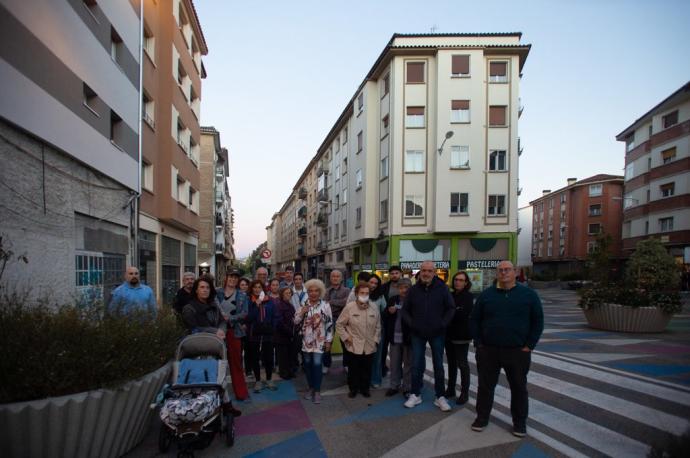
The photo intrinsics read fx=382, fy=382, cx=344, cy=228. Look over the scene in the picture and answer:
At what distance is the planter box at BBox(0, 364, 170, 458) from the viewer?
10.1ft

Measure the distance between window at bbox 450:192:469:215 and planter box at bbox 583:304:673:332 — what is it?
14.8m

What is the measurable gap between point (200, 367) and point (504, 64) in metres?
28.2

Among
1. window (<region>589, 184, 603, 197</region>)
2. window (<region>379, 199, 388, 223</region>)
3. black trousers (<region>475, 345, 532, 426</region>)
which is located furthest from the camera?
window (<region>589, 184, 603, 197</region>)

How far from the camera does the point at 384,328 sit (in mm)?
6406

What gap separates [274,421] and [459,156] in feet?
78.1

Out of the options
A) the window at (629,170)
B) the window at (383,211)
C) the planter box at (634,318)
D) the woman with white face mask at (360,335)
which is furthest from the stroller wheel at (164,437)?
the window at (629,170)

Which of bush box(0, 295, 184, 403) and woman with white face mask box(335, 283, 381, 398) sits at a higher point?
bush box(0, 295, 184, 403)

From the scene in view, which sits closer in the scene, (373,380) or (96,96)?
(373,380)

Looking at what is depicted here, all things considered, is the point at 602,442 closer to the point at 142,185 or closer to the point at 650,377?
the point at 650,377

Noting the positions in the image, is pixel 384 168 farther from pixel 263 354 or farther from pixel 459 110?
pixel 263 354

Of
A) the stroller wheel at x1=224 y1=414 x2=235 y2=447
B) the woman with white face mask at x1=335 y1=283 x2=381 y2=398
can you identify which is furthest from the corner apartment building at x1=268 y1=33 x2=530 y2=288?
the stroller wheel at x1=224 y1=414 x2=235 y2=447

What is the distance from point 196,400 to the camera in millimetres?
3611

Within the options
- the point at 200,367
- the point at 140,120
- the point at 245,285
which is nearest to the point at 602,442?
the point at 200,367

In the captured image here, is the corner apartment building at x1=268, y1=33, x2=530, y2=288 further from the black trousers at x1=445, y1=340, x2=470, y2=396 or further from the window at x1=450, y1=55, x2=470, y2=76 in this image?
the black trousers at x1=445, y1=340, x2=470, y2=396
